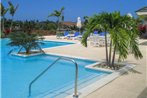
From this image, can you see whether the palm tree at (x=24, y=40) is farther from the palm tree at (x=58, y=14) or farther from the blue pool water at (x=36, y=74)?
the palm tree at (x=58, y=14)

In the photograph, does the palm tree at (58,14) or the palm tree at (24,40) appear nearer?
the palm tree at (24,40)

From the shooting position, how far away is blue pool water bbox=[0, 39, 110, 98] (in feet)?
21.1

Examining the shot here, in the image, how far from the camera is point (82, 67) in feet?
30.3

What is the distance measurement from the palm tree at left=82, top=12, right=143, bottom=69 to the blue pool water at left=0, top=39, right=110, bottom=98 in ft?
3.98

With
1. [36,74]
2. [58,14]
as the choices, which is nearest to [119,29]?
[36,74]

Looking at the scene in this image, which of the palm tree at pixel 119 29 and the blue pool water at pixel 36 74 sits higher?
the palm tree at pixel 119 29

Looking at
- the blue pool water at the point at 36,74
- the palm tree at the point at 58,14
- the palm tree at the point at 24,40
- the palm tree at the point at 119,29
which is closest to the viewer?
the blue pool water at the point at 36,74

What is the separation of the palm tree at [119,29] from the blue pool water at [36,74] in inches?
47.7

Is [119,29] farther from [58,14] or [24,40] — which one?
[58,14]

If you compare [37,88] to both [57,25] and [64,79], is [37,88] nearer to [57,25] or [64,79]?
[64,79]

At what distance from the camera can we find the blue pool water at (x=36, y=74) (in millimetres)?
6418

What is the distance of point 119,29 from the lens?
7312 mm

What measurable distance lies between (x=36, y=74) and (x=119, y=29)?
363 cm

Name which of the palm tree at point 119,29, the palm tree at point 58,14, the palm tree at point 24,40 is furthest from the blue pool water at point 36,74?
the palm tree at point 58,14
